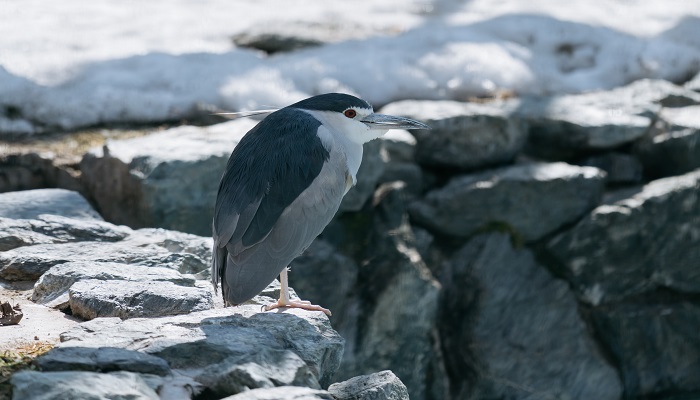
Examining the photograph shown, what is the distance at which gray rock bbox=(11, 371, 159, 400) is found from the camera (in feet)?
7.59

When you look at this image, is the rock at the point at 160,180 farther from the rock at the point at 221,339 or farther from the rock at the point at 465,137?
the rock at the point at 221,339

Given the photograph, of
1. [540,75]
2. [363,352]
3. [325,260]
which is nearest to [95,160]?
[325,260]

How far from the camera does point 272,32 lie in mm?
7148

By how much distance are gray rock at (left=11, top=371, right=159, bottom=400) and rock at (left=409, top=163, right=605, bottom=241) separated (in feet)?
9.88

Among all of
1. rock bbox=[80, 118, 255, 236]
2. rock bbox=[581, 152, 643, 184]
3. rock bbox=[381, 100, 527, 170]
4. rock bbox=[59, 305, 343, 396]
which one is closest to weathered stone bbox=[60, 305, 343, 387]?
rock bbox=[59, 305, 343, 396]

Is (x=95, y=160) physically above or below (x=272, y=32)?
below

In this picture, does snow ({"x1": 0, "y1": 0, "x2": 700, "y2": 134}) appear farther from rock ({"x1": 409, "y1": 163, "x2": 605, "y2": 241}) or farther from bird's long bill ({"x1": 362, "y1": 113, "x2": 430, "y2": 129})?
bird's long bill ({"x1": 362, "y1": 113, "x2": 430, "y2": 129})

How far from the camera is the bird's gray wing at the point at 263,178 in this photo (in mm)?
3273

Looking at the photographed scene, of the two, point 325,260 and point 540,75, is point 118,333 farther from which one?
point 540,75

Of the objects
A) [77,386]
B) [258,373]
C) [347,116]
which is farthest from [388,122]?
[77,386]

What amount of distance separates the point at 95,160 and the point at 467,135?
195 cm

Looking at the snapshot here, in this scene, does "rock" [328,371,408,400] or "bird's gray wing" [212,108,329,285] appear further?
"bird's gray wing" [212,108,329,285]

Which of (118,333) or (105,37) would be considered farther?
(105,37)

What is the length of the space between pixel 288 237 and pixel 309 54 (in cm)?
351
